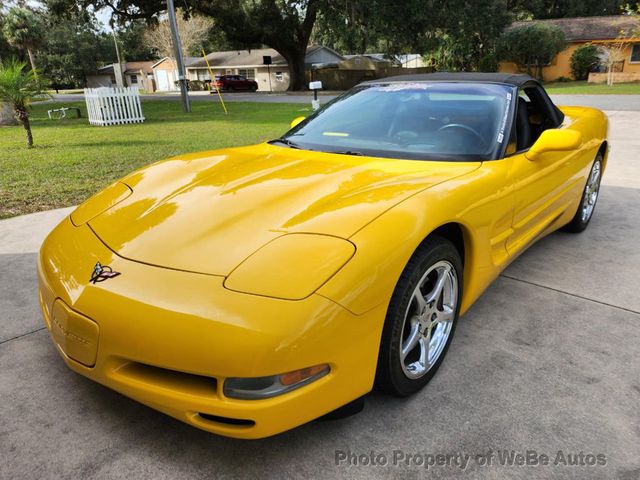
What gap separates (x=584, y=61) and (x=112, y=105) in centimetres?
3039

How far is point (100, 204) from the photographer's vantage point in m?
2.44

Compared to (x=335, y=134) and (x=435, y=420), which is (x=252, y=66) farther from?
(x=435, y=420)

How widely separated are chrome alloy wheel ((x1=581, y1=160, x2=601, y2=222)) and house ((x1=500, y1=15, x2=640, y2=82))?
29.9m

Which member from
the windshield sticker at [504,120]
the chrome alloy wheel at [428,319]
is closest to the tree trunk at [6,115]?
the windshield sticker at [504,120]

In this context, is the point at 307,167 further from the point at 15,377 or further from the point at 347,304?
the point at 15,377

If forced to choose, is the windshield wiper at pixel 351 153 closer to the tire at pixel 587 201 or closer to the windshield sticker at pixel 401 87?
the windshield sticker at pixel 401 87

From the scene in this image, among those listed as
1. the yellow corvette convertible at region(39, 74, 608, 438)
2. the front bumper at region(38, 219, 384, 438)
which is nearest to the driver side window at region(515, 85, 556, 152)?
the yellow corvette convertible at region(39, 74, 608, 438)

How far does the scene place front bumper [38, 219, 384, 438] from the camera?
150 centimetres

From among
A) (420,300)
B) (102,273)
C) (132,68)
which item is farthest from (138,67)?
(420,300)

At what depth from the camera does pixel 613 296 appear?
9.96 feet

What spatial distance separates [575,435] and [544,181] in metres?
1.58

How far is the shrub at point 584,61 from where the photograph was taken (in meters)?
31.3

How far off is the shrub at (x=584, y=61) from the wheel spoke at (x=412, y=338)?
3600cm

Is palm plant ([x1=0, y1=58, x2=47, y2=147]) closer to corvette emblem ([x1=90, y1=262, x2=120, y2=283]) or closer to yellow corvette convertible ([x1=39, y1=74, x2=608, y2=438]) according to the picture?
yellow corvette convertible ([x1=39, y1=74, x2=608, y2=438])
